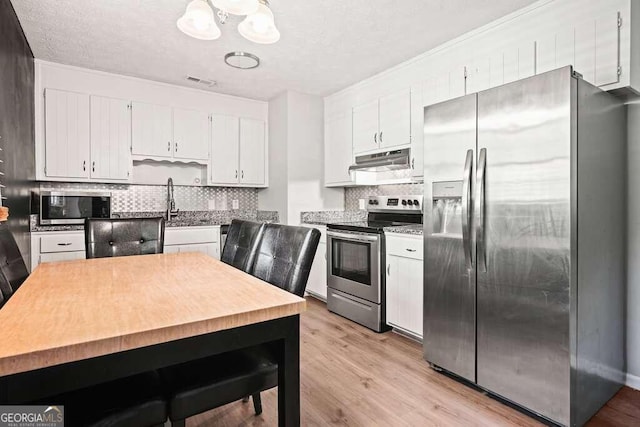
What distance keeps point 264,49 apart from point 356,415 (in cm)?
280

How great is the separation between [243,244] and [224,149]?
2.52 m

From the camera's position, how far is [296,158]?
415 centimetres

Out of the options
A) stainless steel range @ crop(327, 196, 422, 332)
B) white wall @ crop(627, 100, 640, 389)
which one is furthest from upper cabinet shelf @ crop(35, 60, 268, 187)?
white wall @ crop(627, 100, 640, 389)

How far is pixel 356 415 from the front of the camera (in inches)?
72.6

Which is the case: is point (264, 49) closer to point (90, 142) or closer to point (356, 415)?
point (90, 142)

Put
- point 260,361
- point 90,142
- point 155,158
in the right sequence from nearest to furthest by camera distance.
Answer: point 260,361 < point 90,142 < point 155,158

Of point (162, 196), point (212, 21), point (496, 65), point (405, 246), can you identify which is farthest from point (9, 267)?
point (496, 65)

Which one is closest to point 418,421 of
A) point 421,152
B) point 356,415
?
point 356,415

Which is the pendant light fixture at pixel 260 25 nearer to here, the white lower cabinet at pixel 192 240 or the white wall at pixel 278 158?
the white wall at pixel 278 158

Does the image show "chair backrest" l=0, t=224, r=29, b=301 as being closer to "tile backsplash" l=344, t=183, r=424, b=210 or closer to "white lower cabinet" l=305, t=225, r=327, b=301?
"white lower cabinet" l=305, t=225, r=327, b=301

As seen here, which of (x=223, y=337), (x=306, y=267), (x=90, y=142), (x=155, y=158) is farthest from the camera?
(x=155, y=158)

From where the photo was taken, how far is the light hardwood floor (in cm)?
179

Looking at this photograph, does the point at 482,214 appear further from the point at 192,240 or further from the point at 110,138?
the point at 110,138

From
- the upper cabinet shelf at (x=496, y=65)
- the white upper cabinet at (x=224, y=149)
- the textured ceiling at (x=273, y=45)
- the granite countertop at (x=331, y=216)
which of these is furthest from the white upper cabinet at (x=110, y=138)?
the upper cabinet shelf at (x=496, y=65)
